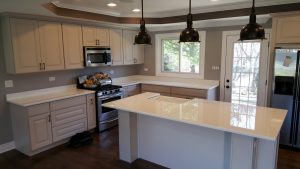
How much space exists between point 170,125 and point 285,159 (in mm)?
1957

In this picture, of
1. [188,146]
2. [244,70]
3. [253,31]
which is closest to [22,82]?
[188,146]

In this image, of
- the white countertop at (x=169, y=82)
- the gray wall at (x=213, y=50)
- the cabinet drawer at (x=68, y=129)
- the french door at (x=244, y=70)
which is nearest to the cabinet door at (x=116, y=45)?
the white countertop at (x=169, y=82)

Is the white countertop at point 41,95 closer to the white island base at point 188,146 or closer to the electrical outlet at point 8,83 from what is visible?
the electrical outlet at point 8,83

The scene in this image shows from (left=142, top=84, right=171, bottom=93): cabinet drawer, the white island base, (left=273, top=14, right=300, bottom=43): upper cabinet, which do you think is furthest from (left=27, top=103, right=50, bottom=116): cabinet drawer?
(left=273, top=14, right=300, bottom=43): upper cabinet

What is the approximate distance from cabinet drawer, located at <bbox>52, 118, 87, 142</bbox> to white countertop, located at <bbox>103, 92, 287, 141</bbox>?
141 cm

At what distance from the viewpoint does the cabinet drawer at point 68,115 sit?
3.78m

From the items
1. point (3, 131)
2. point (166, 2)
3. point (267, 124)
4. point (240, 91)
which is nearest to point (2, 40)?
point (3, 131)

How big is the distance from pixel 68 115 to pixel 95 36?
1.80 metres

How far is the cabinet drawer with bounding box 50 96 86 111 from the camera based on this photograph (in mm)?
3732

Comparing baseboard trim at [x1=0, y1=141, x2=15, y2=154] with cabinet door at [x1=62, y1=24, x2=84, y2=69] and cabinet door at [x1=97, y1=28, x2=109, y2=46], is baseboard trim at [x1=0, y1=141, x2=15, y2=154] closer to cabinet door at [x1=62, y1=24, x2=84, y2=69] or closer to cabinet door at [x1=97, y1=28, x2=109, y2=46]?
cabinet door at [x1=62, y1=24, x2=84, y2=69]

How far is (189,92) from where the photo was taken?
4.82 meters

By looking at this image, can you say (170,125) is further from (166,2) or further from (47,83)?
(47,83)

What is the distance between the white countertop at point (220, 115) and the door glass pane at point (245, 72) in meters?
1.94

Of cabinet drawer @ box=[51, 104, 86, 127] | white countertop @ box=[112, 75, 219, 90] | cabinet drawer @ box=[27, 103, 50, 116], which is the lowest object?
cabinet drawer @ box=[51, 104, 86, 127]
